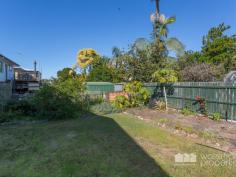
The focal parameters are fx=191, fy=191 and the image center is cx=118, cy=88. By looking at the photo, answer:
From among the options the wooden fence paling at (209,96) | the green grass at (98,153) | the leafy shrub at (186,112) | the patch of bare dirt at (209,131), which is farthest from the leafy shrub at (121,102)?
the green grass at (98,153)

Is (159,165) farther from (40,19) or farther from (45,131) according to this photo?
(40,19)

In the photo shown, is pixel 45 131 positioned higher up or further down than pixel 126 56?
further down

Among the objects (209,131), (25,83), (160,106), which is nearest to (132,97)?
(160,106)

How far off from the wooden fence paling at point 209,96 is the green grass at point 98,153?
10.4 feet

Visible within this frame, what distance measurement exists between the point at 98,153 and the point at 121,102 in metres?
7.09

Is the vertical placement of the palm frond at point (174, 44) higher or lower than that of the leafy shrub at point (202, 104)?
higher

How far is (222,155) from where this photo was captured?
420cm

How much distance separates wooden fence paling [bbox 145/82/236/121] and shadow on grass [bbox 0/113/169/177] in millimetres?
4335

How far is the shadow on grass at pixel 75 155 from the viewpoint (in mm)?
3561

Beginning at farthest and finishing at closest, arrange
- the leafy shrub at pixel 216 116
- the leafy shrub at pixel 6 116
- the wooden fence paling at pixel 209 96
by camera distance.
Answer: the leafy shrub at pixel 6 116 → the leafy shrub at pixel 216 116 → the wooden fence paling at pixel 209 96

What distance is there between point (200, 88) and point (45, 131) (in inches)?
272

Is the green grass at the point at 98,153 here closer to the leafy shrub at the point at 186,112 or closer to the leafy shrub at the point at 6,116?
the leafy shrub at the point at 6,116

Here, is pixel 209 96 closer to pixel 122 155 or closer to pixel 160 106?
pixel 160 106

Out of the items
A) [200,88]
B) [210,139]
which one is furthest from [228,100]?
[210,139]
